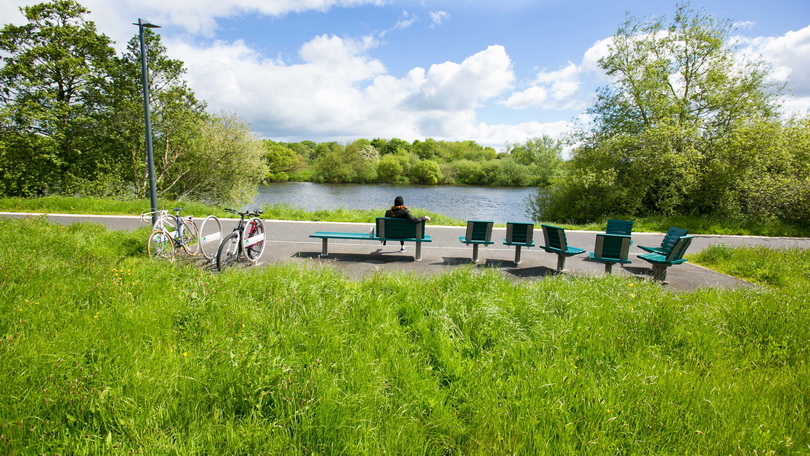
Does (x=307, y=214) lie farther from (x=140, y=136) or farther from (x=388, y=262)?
(x=140, y=136)

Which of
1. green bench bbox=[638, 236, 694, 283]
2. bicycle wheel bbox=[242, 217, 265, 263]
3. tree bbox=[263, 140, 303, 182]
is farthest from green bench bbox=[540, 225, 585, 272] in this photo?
tree bbox=[263, 140, 303, 182]

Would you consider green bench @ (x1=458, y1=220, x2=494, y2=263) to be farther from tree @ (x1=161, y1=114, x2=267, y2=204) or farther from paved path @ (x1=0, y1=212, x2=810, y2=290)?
tree @ (x1=161, y1=114, x2=267, y2=204)

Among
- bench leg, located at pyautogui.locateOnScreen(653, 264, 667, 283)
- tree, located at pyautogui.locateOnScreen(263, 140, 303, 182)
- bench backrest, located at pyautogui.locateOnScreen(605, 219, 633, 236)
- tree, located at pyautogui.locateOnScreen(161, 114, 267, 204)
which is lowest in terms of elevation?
bench leg, located at pyautogui.locateOnScreen(653, 264, 667, 283)

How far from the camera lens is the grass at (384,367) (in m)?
2.35

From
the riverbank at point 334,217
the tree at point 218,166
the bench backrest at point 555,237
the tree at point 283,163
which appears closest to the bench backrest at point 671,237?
the bench backrest at point 555,237

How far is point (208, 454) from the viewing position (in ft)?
7.14

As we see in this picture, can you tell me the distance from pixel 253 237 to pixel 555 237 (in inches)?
229

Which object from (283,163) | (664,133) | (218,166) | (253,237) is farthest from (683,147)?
(283,163)

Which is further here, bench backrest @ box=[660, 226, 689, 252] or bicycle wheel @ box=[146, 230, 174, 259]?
bench backrest @ box=[660, 226, 689, 252]

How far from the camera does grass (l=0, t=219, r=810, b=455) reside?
2.35 meters

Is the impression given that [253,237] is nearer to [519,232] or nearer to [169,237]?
[169,237]

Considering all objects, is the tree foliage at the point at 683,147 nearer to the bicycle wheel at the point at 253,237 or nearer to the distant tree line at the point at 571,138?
the distant tree line at the point at 571,138

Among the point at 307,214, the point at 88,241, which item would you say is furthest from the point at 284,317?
the point at 307,214

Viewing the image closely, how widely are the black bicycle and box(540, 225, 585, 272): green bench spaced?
18.4 ft
